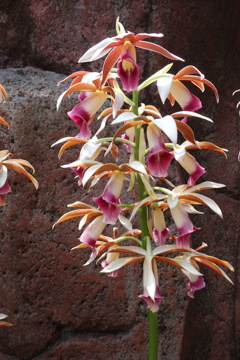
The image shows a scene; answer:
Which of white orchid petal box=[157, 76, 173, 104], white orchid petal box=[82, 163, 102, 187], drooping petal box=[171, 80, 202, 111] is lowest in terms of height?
white orchid petal box=[82, 163, 102, 187]

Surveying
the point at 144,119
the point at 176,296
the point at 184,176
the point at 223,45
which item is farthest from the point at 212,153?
the point at 144,119

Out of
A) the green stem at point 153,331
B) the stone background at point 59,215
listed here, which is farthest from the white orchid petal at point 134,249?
the stone background at point 59,215

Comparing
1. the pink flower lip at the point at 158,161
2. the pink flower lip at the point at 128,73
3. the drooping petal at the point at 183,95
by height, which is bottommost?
the pink flower lip at the point at 158,161

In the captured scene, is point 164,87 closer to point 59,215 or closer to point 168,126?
point 168,126

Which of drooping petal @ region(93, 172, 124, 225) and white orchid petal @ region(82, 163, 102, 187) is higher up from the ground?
white orchid petal @ region(82, 163, 102, 187)

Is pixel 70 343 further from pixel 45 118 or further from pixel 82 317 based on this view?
pixel 45 118

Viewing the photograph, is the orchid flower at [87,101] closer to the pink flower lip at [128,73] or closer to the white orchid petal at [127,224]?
the pink flower lip at [128,73]

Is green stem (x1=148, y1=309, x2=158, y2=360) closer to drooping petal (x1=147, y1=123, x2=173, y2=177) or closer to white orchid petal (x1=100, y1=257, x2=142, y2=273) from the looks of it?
white orchid petal (x1=100, y1=257, x2=142, y2=273)

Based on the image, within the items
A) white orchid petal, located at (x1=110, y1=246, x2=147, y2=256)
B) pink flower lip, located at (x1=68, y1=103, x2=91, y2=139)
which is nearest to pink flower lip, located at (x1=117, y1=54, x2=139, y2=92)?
pink flower lip, located at (x1=68, y1=103, x2=91, y2=139)

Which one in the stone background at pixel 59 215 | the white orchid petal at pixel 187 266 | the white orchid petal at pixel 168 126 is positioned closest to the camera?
the white orchid petal at pixel 168 126

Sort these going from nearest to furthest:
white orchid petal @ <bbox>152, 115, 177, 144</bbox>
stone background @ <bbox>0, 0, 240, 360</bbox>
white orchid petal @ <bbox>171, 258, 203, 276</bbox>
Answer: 1. white orchid petal @ <bbox>152, 115, 177, 144</bbox>
2. white orchid petal @ <bbox>171, 258, 203, 276</bbox>
3. stone background @ <bbox>0, 0, 240, 360</bbox>
